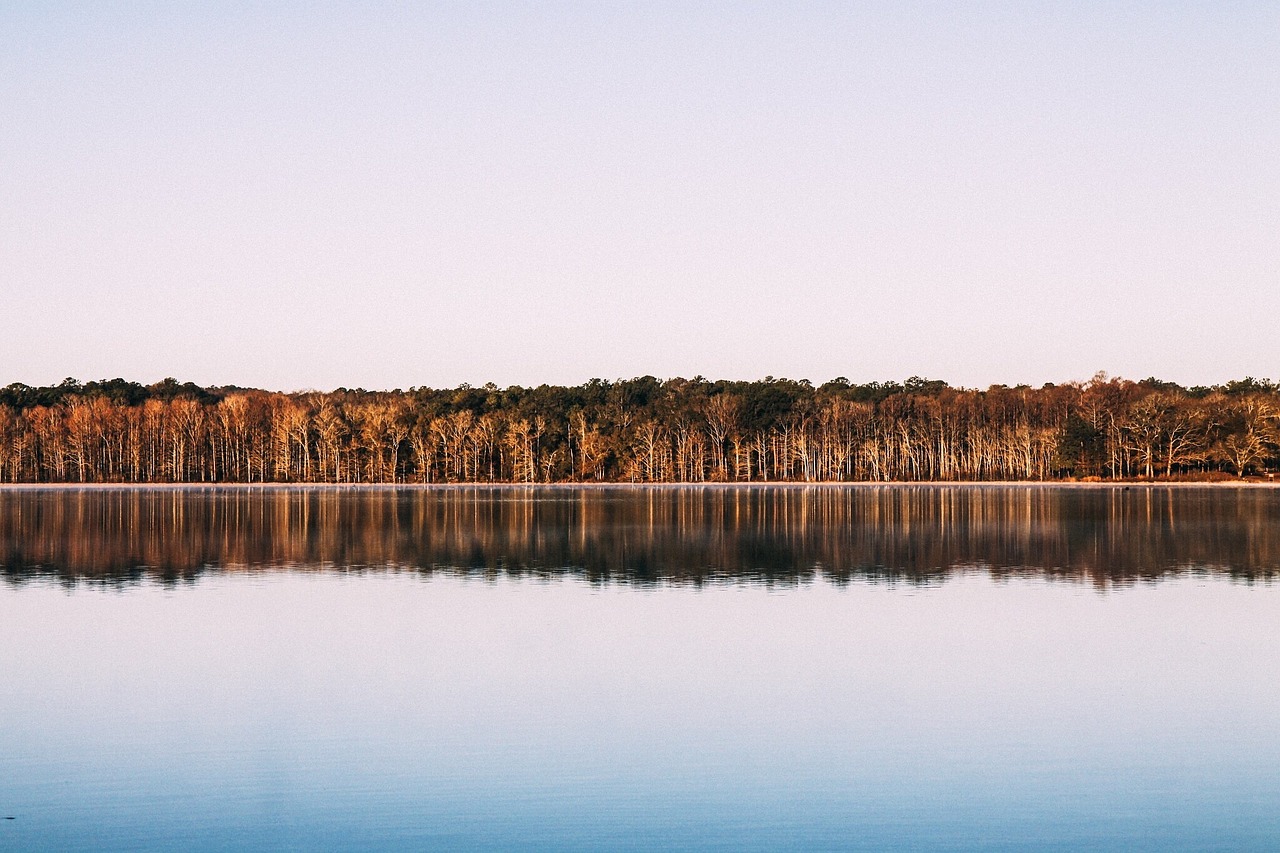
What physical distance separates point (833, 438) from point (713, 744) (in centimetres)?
11320

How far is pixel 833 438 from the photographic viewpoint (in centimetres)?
12669

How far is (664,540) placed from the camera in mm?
45594

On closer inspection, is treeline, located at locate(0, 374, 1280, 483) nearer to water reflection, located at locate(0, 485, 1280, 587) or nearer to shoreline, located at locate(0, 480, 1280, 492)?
shoreline, located at locate(0, 480, 1280, 492)

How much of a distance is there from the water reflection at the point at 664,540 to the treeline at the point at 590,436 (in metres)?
49.8

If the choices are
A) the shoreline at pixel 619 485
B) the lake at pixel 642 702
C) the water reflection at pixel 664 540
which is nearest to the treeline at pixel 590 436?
the shoreline at pixel 619 485

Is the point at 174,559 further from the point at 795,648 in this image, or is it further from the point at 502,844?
the point at 502,844

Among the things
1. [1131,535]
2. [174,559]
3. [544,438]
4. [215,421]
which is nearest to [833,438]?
[544,438]

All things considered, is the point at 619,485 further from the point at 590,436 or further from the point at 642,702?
the point at 642,702

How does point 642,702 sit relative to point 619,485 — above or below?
below

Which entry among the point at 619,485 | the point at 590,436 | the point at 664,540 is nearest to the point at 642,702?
the point at 664,540

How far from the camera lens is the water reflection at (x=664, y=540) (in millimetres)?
34938

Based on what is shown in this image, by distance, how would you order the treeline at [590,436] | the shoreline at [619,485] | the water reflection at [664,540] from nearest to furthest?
the water reflection at [664,540] < the shoreline at [619,485] < the treeline at [590,436]

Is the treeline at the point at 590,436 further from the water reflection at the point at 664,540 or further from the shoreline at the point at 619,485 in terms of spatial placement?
the water reflection at the point at 664,540

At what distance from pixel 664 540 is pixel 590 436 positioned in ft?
272
